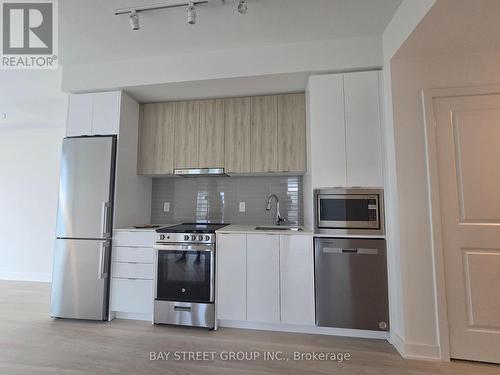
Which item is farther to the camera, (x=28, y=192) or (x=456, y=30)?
(x=28, y=192)

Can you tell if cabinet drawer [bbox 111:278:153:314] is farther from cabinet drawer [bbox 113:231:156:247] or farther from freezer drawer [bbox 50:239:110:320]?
cabinet drawer [bbox 113:231:156:247]

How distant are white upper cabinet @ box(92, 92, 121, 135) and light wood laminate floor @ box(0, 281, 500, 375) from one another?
6.68ft

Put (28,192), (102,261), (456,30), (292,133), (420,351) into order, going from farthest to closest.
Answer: (28,192) → (292,133) → (102,261) → (420,351) → (456,30)

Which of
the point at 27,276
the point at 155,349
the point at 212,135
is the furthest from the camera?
the point at 27,276

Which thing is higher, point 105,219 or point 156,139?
point 156,139

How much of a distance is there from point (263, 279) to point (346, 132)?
161 cm

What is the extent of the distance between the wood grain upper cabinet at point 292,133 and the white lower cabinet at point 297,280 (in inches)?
35.3

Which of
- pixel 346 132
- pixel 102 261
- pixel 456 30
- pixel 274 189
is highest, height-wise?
pixel 456 30

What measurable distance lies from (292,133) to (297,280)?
1.60 m

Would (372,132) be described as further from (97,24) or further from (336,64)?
(97,24)

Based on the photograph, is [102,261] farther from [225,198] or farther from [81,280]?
[225,198]

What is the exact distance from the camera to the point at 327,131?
2383 mm

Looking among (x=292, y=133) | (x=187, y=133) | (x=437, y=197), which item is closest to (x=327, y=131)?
(x=292, y=133)

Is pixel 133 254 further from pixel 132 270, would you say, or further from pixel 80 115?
pixel 80 115
